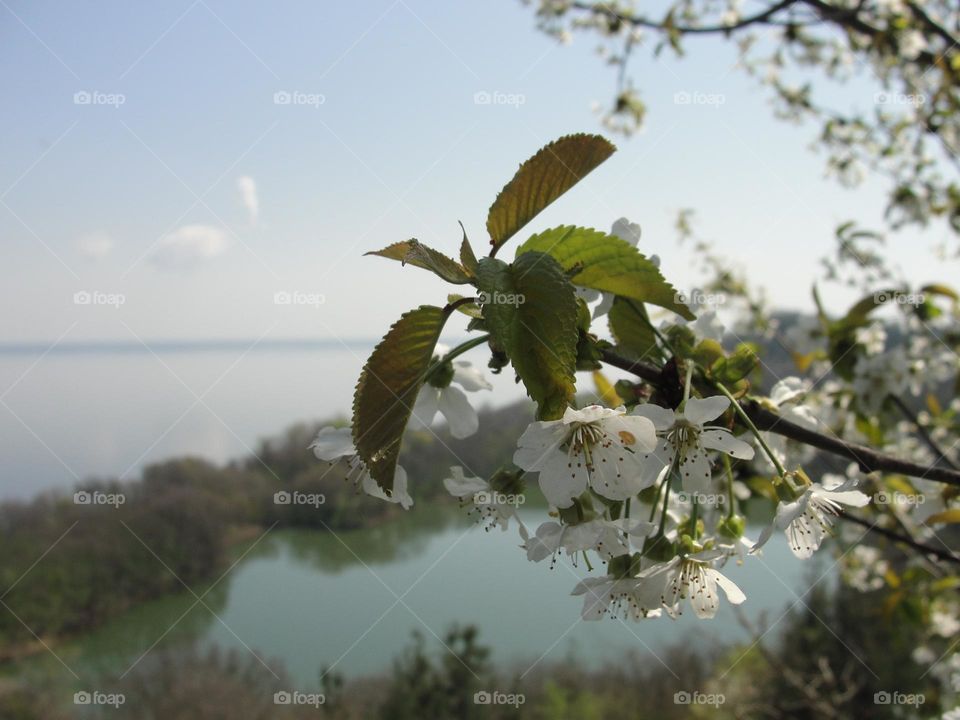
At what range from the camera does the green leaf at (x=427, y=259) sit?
0.35 metres

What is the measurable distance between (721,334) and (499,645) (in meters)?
3.08

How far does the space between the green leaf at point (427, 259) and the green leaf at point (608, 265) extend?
0.17 feet

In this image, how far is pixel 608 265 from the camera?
0.40 meters

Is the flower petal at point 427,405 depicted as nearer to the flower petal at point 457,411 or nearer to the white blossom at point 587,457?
the flower petal at point 457,411

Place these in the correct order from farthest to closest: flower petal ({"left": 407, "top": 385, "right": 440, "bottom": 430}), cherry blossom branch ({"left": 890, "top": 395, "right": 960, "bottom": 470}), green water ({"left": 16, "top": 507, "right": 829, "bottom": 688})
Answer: green water ({"left": 16, "top": 507, "right": 829, "bottom": 688}) < cherry blossom branch ({"left": 890, "top": 395, "right": 960, "bottom": 470}) < flower petal ({"left": 407, "top": 385, "right": 440, "bottom": 430})

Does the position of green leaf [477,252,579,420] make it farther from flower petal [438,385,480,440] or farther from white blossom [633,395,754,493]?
flower petal [438,385,480,440]

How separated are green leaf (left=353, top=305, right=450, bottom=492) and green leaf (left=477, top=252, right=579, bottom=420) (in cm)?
6

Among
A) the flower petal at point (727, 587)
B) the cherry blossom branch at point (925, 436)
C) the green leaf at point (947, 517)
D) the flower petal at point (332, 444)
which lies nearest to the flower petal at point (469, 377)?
the flower petal at point (332, 444)

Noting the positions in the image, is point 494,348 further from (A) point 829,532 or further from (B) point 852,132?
(B) point 852,132

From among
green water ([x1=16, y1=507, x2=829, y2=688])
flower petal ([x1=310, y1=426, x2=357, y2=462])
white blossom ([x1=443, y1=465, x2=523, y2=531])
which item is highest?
flower petal ([x1=310, y1=426, x2=357, y2=462])

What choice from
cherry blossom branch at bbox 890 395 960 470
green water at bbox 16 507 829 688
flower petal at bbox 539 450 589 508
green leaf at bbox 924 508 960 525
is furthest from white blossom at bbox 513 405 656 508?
green water at bbox 16 507 829 688

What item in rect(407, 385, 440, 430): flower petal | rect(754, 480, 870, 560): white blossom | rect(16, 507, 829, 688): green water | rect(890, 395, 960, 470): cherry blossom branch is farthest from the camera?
rect(16, 507, 829, 688): green water

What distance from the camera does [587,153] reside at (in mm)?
393

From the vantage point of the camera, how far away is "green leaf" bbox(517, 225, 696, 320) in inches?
15.6
